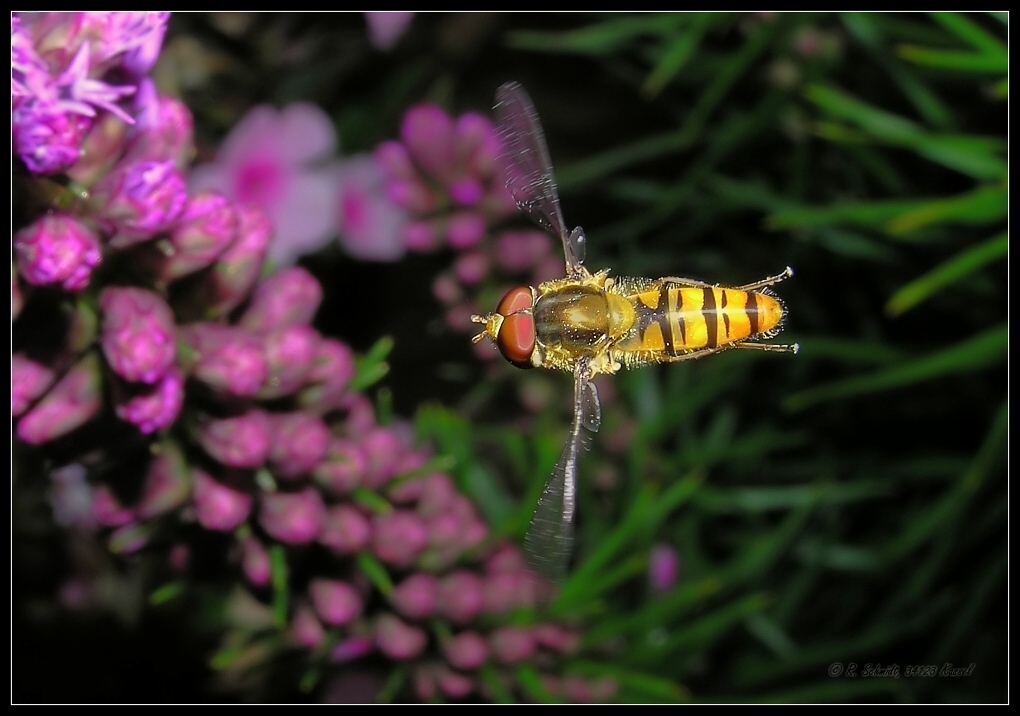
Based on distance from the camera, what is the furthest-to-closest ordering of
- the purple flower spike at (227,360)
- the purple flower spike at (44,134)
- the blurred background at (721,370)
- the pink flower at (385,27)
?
the pink flower at (385,27), the blurred background at (721,370), the purple flower spike at (227,360), the purple flower spike at (44,134)

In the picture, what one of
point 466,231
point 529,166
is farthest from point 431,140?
point 529,166

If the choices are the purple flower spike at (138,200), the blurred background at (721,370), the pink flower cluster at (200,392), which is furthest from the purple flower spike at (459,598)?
the purple flower spike at (138,200)

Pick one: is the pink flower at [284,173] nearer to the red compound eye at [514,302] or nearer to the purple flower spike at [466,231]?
the purple flower spike at [466,231]

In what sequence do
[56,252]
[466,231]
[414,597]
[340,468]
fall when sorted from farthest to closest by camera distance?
[466,231] → [414,597] → [340,468] → [56,252]

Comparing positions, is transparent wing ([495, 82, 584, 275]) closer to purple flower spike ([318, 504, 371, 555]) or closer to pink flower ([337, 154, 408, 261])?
purple flower spike ([318, 504, 371, 555])

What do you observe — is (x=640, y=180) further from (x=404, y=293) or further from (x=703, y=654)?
(x=703, y=654)

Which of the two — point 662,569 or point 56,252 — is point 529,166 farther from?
point 662,569

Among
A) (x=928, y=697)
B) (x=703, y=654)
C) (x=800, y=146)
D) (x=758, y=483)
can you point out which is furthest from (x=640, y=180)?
(x=928, y=697)
